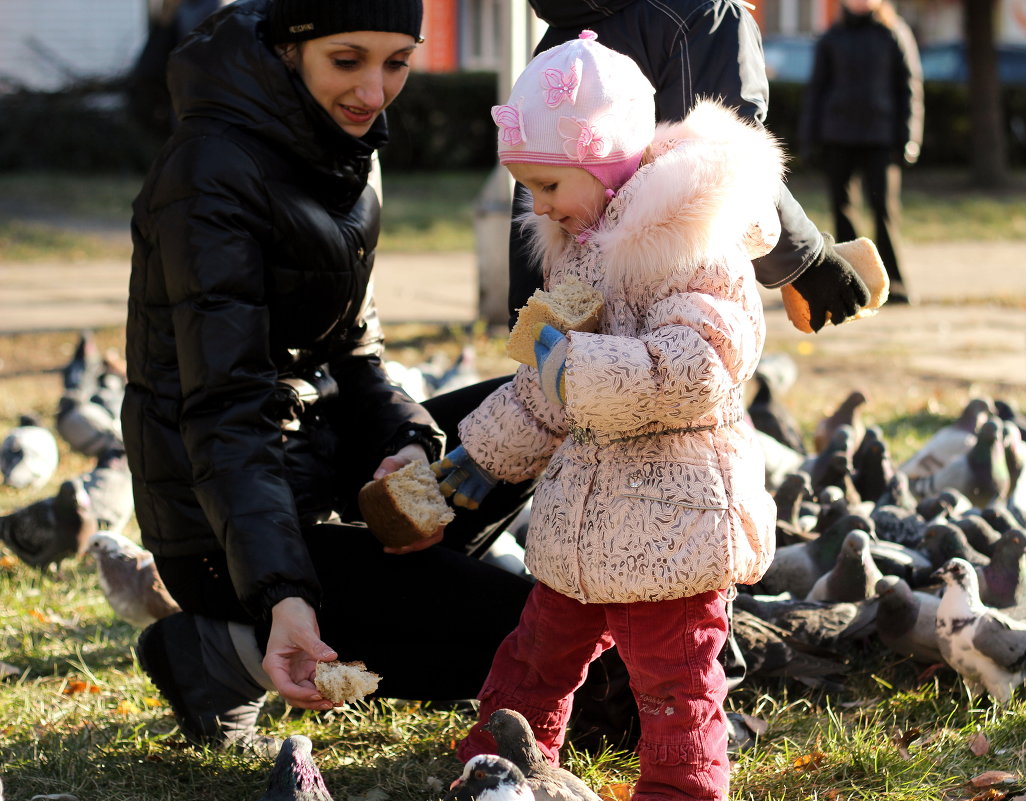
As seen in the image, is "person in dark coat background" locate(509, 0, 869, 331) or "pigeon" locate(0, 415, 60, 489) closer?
"person in dark coat background" locate(509, 0, 869, 331)

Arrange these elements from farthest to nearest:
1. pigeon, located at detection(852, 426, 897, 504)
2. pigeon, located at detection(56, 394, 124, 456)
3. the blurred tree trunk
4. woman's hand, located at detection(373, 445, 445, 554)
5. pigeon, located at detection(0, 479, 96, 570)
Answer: the blurred tree trunk < pigeon, located at detection(56, 394, 124, 456) < pigeon, located at detection(852, 426, 897, 504) < pigeon, located at detection(0, 479, 96, 570) < woman's hand, located at detection(373, 445, 445, 554)

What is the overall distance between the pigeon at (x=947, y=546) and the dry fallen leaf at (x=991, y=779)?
1.09 metres

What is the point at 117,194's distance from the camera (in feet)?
55.7

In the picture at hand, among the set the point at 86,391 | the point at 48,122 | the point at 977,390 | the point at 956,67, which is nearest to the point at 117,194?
the point at 48,122

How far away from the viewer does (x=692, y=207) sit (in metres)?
2.54

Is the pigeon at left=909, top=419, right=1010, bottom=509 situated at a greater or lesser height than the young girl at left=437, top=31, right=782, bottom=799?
lesser

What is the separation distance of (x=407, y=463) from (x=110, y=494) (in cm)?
229

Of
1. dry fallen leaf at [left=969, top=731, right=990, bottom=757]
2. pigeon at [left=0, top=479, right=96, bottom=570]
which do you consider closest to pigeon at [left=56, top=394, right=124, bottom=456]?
pigeon at [left=0, top=479, right=96, bottom=570]

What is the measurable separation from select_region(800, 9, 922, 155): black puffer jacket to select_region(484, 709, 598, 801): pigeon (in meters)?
8.13

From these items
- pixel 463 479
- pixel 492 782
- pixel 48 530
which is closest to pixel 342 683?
pixel 492 782

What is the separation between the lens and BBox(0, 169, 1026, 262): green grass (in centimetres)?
1345

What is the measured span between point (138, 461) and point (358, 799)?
37.1 inches

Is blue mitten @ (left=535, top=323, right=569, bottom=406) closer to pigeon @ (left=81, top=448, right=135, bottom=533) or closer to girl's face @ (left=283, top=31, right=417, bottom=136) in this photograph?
girl's face @ (left=283, top=31, right=417, bottom=136)

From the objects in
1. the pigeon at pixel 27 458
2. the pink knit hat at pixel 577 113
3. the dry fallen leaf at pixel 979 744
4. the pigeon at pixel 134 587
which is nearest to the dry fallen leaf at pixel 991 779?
the dry fallen leaf at pixel 979 744
